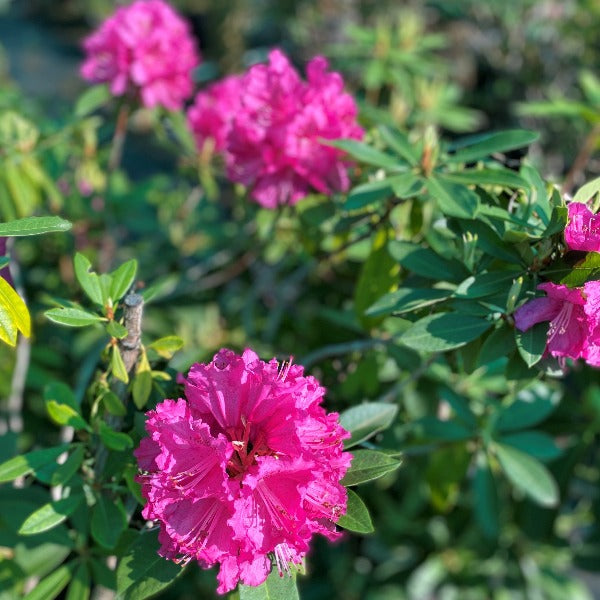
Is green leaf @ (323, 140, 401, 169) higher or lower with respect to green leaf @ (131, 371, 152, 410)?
higher

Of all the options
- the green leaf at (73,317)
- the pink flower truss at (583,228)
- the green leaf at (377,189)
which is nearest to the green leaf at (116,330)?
the green leaf at (73,317)

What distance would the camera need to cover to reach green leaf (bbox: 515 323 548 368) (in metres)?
0.95

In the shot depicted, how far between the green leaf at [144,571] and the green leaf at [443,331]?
41 cm

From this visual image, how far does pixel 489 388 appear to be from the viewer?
5.71ft

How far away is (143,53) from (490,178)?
100cm

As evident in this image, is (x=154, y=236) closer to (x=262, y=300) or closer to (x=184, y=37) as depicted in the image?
(x=262, y=300)

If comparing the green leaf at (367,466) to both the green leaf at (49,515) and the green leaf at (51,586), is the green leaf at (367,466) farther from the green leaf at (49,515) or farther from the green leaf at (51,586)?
the green leaf at (51,586)

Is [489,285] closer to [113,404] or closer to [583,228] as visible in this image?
[583,228]

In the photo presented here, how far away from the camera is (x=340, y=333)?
187cm

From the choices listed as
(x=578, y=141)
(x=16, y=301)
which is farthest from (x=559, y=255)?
(x=578, y=141)

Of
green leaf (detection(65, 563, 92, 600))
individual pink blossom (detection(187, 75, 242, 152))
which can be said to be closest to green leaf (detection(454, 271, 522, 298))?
green leaf (detection(65, 563, 92, 600))

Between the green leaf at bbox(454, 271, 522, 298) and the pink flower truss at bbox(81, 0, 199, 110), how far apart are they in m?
1.08

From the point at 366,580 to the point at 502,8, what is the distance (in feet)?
9.80

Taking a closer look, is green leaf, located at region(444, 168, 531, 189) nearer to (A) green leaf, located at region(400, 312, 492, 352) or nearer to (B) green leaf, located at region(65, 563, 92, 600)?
(A) green leaf, located at region(400, 312, 492, 352)
